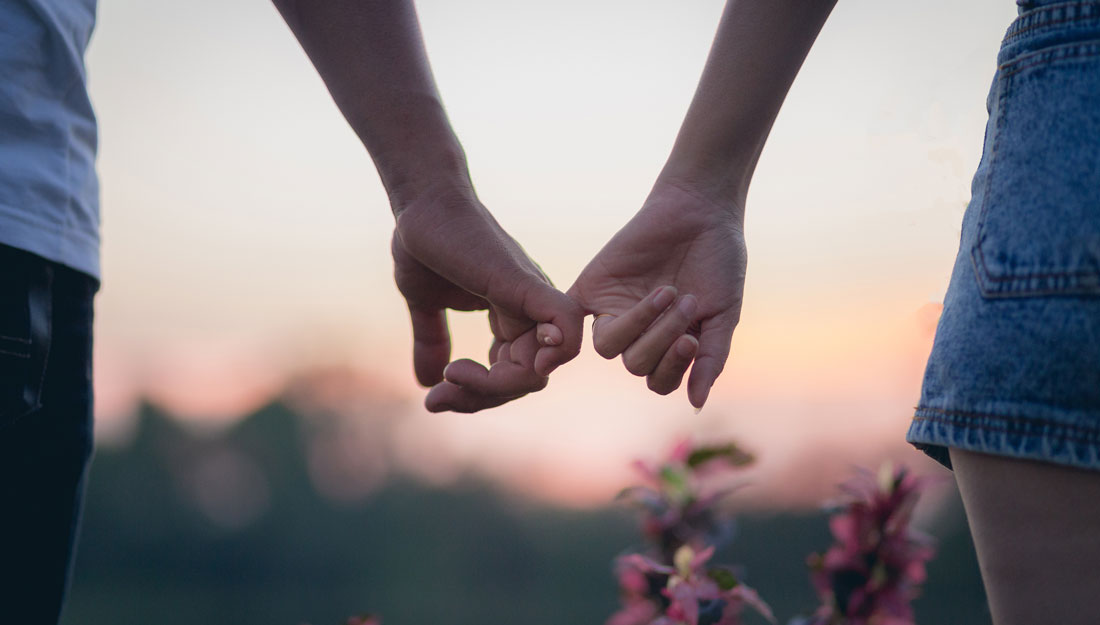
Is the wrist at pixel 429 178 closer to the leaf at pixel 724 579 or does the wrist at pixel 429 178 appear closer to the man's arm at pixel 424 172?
the man's arm at pixel 424 172

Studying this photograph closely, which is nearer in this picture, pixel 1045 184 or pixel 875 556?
pixel 1045 184

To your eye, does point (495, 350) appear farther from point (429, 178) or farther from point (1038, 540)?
point (1038, 540)

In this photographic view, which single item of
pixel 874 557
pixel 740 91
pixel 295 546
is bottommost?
pixel 295 546

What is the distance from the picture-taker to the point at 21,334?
1.16m

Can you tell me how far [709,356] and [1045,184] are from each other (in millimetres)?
743

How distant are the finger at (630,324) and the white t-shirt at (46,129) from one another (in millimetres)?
941

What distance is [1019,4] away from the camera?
856 mm

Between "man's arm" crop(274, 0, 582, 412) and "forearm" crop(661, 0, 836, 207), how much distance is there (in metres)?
0.39

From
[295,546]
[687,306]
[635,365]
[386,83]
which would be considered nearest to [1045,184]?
[687,306]

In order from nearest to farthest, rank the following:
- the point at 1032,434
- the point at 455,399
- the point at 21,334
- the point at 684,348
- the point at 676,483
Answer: the point at 1032,434, the point at 21,334, the point at 684,348, the point at 455,399, the point at 676,483

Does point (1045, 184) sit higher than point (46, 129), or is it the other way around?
point (46, 129)

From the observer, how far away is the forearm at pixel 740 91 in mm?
1377

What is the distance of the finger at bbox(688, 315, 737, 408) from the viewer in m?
1.40

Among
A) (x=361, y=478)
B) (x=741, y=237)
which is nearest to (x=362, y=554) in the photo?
(x=361, y=478)
